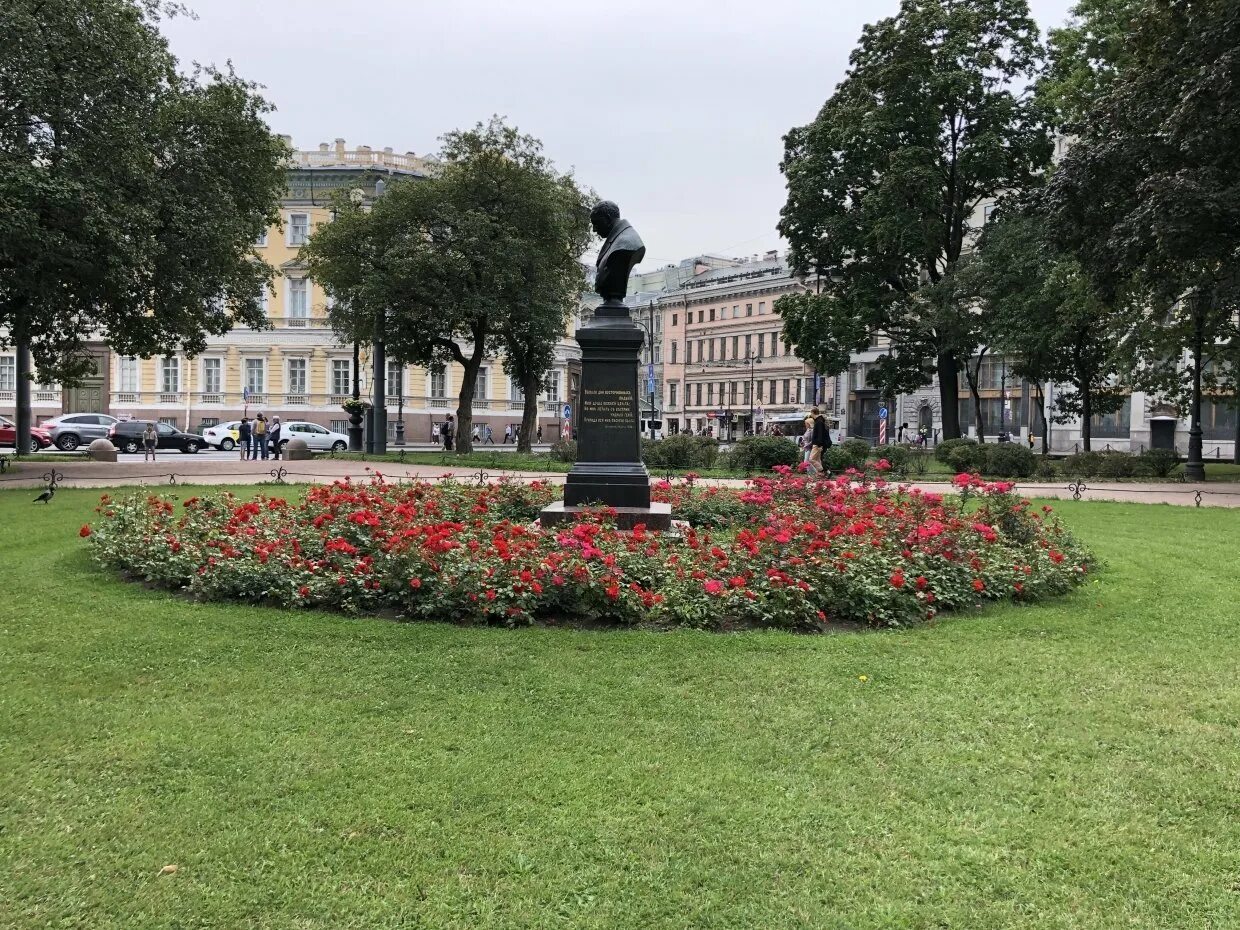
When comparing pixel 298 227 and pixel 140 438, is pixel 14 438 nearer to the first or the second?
pixel 140 438

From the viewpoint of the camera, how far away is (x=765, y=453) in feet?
82.4

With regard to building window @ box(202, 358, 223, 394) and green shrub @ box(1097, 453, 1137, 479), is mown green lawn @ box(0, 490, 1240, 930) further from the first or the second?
building window @ box(202, 358, 223, 394)

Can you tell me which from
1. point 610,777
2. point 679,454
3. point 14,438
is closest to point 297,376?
point 14,438

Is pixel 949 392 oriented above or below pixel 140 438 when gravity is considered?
above

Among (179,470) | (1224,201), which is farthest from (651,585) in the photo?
(179,470)

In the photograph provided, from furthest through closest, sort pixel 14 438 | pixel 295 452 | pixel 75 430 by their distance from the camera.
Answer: pixel 75 430 < pixel 14 438 < pixel 295 452

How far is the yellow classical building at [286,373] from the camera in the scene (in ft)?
185

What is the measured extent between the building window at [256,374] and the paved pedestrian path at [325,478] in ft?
99.5

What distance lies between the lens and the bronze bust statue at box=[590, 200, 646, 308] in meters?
11.6

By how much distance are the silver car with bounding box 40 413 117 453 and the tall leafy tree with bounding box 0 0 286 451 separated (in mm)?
15694

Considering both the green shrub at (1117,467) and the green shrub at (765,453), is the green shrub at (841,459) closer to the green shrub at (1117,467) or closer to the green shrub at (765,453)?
the green shrub at (765,453)

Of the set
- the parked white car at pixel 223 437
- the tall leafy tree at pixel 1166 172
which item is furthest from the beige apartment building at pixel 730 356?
the tall leafy tree at pixel 1166 172

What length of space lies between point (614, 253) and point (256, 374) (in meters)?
51.9

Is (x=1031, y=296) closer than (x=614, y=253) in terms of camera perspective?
No
